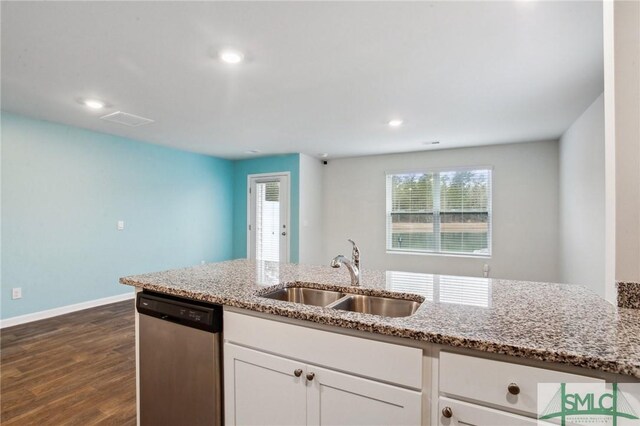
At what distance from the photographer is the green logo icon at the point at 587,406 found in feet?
2.79

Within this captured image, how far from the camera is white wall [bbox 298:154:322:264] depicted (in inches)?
230

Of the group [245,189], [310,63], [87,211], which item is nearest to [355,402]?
[310,63]

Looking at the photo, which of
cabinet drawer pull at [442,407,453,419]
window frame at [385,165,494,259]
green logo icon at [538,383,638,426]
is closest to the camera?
green logo icon at [538,383,638,426]

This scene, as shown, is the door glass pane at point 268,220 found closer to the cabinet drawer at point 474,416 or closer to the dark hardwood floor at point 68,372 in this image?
the dark hardwood floor at point 68,372

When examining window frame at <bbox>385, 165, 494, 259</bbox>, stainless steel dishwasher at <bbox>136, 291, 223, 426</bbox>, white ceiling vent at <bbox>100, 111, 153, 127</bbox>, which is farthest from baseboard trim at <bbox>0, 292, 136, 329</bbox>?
window frame at <bbox>385, 165, 494, 259</bbox>

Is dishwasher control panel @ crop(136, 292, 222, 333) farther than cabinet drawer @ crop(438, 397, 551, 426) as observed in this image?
Yes

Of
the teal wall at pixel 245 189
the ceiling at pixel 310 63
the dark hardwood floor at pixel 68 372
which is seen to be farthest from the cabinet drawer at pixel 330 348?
the teal wall at pixel 245 189

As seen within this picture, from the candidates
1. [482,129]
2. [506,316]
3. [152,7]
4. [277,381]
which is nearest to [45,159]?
[152,7]

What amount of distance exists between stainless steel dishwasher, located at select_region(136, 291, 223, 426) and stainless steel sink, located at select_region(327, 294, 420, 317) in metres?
0.62

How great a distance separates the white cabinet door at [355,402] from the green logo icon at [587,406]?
38cm

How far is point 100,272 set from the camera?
4.37 m

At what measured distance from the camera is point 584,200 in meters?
3.38

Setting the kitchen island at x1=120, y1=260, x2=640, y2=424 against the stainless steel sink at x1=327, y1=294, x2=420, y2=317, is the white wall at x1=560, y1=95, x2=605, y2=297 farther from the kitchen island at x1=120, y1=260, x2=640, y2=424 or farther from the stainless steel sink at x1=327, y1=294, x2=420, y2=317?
the stainless steel sink at x1=327, y1=294, x2=420, y2=317

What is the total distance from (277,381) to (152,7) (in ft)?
6.61
